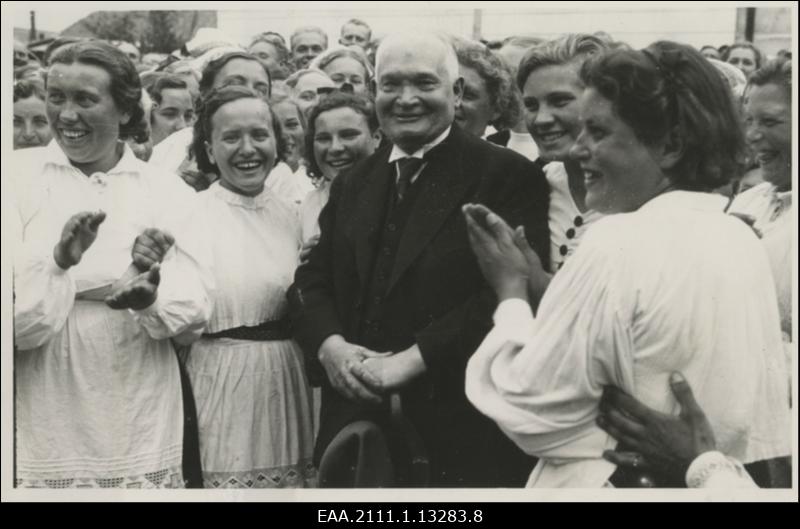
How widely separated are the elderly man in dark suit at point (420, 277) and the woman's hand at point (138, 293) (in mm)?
551

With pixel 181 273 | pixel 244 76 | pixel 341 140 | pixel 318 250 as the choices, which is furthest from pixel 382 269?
pixel 244 76

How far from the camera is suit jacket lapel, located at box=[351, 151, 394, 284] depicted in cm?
408

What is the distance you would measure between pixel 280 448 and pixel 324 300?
0.61 metres

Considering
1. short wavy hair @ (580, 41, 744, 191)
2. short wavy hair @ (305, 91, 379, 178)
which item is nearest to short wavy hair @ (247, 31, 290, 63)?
short wavy hair @ (305, 91, 379, 178)

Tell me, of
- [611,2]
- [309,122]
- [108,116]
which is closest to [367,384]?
[309,122]

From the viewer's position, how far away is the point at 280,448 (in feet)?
13.9

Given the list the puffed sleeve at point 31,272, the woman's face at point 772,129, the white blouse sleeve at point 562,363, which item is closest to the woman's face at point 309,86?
the puffed sleeve at point 31,272

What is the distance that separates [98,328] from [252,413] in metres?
0.66

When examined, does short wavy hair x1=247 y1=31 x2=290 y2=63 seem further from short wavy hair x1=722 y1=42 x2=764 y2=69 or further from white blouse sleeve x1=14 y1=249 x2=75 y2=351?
short wavy hair x1=722 y1=42 x2=764 y2=69

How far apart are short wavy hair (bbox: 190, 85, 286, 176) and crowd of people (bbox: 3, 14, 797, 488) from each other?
0.03 feet

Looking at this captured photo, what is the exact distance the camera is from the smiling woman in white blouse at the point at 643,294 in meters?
3.32

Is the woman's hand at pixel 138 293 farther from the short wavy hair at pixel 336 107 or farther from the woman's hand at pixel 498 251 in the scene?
the woman's hand at pixel 498 251
